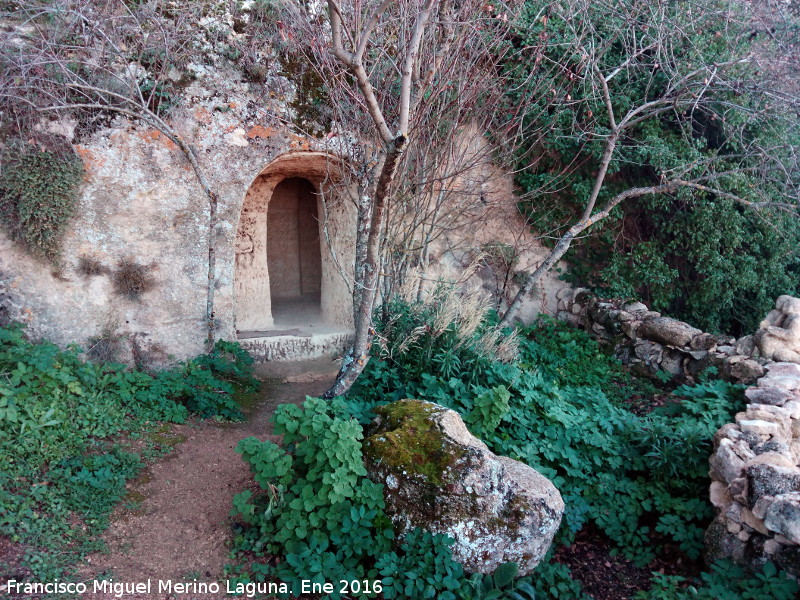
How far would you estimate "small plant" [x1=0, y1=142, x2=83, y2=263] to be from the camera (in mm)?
5051

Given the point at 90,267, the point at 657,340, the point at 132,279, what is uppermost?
the point at 90,267

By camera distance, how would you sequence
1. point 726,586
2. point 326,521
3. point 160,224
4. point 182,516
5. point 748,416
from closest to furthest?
1. point 726,586
2. point 326,521
3. point 182,516
4. point 748,416
5. point 160,224

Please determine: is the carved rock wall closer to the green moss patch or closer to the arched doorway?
the green moss patch

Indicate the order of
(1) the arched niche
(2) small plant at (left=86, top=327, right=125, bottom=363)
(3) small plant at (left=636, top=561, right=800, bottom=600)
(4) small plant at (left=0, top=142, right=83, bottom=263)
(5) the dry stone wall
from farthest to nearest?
(1) the arched niche
(2) small plant at (left=86, top=327, right=125, bottom=363)
(4) small plant at (left=0, top=142, right=83, bottom=263)
(5) the dry stone wall
(3) small plant at (left=636, top=561, right=800, bottom=600)

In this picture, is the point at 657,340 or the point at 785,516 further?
the point at 657,340

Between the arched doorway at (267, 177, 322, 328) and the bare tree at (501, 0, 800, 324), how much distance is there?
143 inches

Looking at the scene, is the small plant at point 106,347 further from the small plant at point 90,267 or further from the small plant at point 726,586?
the small plant at point 726,586

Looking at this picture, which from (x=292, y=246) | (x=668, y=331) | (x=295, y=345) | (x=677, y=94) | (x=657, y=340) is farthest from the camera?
(x=292, y=246)

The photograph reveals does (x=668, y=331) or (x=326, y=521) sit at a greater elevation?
(x=668, y=331)

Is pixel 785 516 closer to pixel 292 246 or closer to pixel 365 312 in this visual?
pixel 365 312

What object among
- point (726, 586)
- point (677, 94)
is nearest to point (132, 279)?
point (726, 586)

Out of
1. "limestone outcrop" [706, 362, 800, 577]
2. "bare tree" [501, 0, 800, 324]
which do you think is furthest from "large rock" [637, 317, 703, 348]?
"limestone outcrop" [706, 362, 800, 577]

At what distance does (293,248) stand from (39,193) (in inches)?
170

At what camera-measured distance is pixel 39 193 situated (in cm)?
Answer: 512
